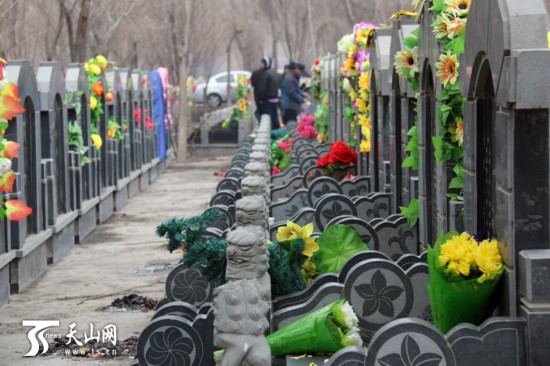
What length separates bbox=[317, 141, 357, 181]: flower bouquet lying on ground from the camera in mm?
14094

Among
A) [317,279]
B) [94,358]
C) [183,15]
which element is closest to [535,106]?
[317,279]

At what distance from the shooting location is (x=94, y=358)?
8.88 metres

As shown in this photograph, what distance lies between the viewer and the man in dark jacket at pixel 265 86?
95.3 feet

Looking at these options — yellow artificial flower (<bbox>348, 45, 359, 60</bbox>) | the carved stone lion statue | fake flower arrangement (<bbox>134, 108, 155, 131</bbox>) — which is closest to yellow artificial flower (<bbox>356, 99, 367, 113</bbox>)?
yellow artificial flower (<bbox>348, 45, 359, 60</bbox>)

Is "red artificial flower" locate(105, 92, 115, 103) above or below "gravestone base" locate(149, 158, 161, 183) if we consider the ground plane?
above

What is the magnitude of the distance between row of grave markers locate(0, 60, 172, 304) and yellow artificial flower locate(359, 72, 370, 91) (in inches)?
130

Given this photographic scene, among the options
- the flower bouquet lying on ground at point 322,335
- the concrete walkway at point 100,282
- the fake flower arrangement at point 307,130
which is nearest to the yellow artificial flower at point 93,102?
the concrete walkway at point 100,282

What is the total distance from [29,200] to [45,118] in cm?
139

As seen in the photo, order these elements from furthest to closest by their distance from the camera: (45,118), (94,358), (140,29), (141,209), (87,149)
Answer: (140,29) → (141,209) → (87,149) → (45,118) → (94,358)

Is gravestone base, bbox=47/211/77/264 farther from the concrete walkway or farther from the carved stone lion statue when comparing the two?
the carved stone lion statue

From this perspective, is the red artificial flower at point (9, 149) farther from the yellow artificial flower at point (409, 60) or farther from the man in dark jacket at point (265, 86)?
the man in dark jacket at point (265, 86)

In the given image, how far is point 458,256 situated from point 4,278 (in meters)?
6.29

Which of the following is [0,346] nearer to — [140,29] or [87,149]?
[87,149]

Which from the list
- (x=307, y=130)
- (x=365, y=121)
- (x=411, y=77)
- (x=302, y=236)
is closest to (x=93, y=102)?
(x=365, y=121)
